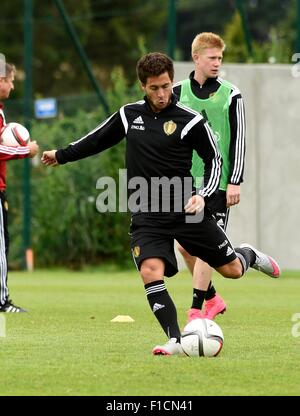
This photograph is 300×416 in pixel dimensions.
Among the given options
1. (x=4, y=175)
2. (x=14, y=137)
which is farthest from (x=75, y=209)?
(x=14, y=137)

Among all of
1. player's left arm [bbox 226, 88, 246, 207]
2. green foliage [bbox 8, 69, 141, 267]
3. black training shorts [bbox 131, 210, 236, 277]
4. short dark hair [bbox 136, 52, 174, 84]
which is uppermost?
short dark hair [bbox 136, 52, 174, 84]

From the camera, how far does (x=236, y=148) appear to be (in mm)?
10133

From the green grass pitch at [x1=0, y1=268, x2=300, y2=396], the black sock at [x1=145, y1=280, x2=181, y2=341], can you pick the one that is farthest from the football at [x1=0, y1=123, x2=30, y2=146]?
the black sock at [x1=145, y1=280, x2=181, y2=341]

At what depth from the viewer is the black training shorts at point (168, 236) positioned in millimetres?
8258

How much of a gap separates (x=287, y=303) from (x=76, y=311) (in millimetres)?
2346

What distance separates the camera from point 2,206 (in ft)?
38.5

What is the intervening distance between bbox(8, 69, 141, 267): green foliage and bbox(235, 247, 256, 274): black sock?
9490mm

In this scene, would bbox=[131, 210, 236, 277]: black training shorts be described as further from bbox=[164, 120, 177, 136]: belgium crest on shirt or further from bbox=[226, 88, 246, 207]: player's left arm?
bbox=[226, 88, 246, 207]: player's left arm

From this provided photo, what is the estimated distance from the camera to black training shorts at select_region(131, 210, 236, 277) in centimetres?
826

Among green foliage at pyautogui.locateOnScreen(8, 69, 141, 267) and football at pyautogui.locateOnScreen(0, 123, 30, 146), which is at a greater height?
football at pyautogui.locateOnScreen(0, 123, 30, 146)

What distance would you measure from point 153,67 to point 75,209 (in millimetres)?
11777

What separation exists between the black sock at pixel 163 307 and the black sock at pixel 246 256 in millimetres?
1391
